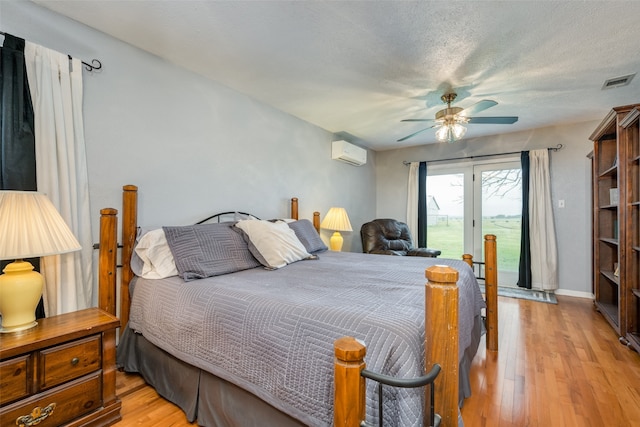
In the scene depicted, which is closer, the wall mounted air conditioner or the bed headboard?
the bed headboard

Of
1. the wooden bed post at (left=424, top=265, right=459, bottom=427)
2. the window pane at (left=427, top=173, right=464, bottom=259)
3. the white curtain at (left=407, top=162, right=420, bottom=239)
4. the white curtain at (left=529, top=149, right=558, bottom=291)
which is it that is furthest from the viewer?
the white curtain at (left=407, top=162, right=420, bottom=239)

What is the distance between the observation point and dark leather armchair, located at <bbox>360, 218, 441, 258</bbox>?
419 cm

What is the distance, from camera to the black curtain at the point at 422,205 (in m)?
4.91

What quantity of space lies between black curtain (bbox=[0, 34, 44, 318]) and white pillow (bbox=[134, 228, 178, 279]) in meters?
0.51

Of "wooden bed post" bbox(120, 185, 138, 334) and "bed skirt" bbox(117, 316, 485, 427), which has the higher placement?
"wooden bed post" bbox(120, 185, 138, 334)

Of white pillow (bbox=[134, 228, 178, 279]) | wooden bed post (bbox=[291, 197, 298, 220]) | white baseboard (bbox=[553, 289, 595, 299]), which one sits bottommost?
white baseboard (bbox=[553, 289, 595, 299])

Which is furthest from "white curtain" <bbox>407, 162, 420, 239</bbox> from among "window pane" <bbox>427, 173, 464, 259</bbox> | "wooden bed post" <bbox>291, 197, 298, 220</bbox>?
"wooden bed post" <bbox>291, 197, 298, 220</bbox>

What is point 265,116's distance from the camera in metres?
3.19

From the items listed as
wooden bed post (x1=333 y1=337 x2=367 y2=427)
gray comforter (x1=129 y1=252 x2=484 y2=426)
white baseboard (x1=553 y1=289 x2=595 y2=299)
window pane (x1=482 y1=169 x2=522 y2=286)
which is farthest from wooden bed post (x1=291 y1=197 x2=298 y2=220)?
white baseboard (x1=553 y1=289 x2=595 y2=299)

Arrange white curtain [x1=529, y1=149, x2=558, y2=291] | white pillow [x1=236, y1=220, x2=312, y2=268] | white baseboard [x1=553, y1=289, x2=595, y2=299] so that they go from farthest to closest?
1. white curtain [x1=529, y1=149, x2=558, y2=291]
2. white baseboard [x1=553, y1=289, x2=595, y2=299]
3. white pillow [x1=236, y1=220, x2=312, y2=268]

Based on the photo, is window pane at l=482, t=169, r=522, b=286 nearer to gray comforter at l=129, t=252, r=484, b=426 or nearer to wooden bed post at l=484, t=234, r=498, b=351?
wooden bed post at l=484, t=234, r=498, b=351

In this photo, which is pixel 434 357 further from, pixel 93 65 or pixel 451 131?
pixel 93 65

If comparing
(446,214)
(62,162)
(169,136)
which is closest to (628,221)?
(446,214)

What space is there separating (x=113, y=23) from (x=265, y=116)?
1506 mm
